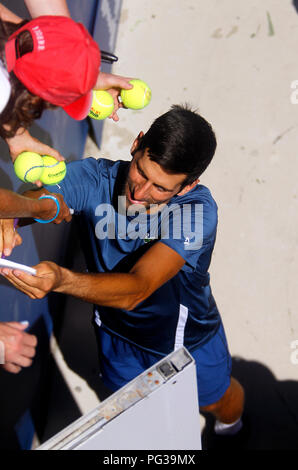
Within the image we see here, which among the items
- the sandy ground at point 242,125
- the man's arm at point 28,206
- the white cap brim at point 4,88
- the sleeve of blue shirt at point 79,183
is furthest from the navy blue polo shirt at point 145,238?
the sandy ground at point 242,125

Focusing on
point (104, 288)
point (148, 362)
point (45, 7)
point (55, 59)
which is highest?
point (45, 7)

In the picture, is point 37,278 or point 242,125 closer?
point 37,278

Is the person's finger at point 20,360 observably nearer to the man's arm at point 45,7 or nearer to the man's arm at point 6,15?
the man's arm at point 6,15

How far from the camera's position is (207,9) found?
4.43 m

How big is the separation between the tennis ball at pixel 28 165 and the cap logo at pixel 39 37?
0.54m

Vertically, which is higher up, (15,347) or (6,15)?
(6,15)

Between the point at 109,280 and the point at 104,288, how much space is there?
0.13 ft

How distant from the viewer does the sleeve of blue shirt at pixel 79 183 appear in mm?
2012

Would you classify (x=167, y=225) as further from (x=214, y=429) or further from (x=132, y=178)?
(x=214, y=429)

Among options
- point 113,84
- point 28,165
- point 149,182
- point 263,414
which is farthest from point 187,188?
point 263,414

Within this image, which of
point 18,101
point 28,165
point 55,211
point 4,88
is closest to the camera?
point 4,88

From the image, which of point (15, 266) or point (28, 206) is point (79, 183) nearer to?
point (28, 206)

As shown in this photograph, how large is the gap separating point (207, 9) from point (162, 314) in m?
3.55

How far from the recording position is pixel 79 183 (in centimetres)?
204
